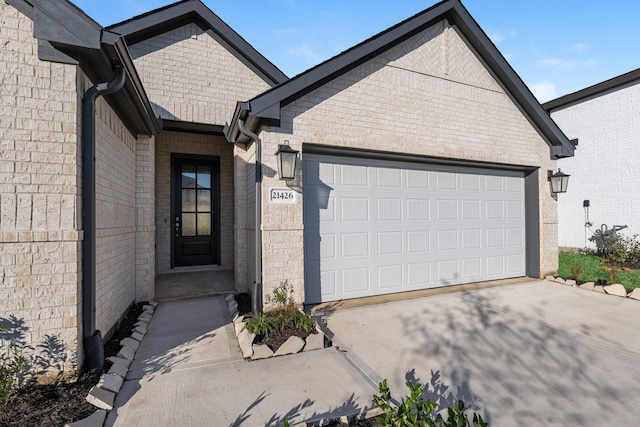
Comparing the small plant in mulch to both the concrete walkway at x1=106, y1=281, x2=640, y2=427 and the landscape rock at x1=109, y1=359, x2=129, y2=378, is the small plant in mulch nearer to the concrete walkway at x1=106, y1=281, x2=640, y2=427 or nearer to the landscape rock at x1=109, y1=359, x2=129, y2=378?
the concrete walkway at x1=106, y1=281, x2=640, y2=427

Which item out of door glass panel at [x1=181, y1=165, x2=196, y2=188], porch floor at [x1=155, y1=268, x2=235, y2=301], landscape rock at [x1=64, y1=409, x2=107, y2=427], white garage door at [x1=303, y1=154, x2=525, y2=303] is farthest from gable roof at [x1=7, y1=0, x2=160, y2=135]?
door glass panel at [x1=181, y1=165, x2=196, y2=188]

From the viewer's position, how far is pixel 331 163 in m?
4.82

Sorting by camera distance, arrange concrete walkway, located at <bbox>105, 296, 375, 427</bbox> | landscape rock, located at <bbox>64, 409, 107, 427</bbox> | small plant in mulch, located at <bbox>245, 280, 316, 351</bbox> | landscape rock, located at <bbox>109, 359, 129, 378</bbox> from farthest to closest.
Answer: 1. small plant in mulch, located at <bbox>245, 280, 316, 351</bbox>
2. landscape rock, located at <bbox>109, 359, 129, 378</bbox>
3. concrete walkway, located at <bbox>105, 296, 375, 427</bbox>
4. landscape rock, located at <bbox>64, 409, 107, 427</bbox>

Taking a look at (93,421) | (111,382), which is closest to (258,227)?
(111,382)

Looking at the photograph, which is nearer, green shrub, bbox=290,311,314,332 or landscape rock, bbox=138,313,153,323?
green shrub, bbox=290,311,314,332

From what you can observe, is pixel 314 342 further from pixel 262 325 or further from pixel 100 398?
pixel 100 398

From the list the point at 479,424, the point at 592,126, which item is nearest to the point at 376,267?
the point at 479,424

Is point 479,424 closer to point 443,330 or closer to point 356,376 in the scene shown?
point 356,376

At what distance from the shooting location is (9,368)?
7.64 feet

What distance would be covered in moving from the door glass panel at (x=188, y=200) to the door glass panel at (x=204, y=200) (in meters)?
0.13

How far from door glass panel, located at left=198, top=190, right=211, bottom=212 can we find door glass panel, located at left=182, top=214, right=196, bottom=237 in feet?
0.88

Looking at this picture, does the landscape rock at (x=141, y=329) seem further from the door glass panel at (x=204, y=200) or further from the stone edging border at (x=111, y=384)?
the door glass panel at (x=204, y=200)

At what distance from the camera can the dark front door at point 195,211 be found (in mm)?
6934

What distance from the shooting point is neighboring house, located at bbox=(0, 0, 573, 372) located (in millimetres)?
2482
